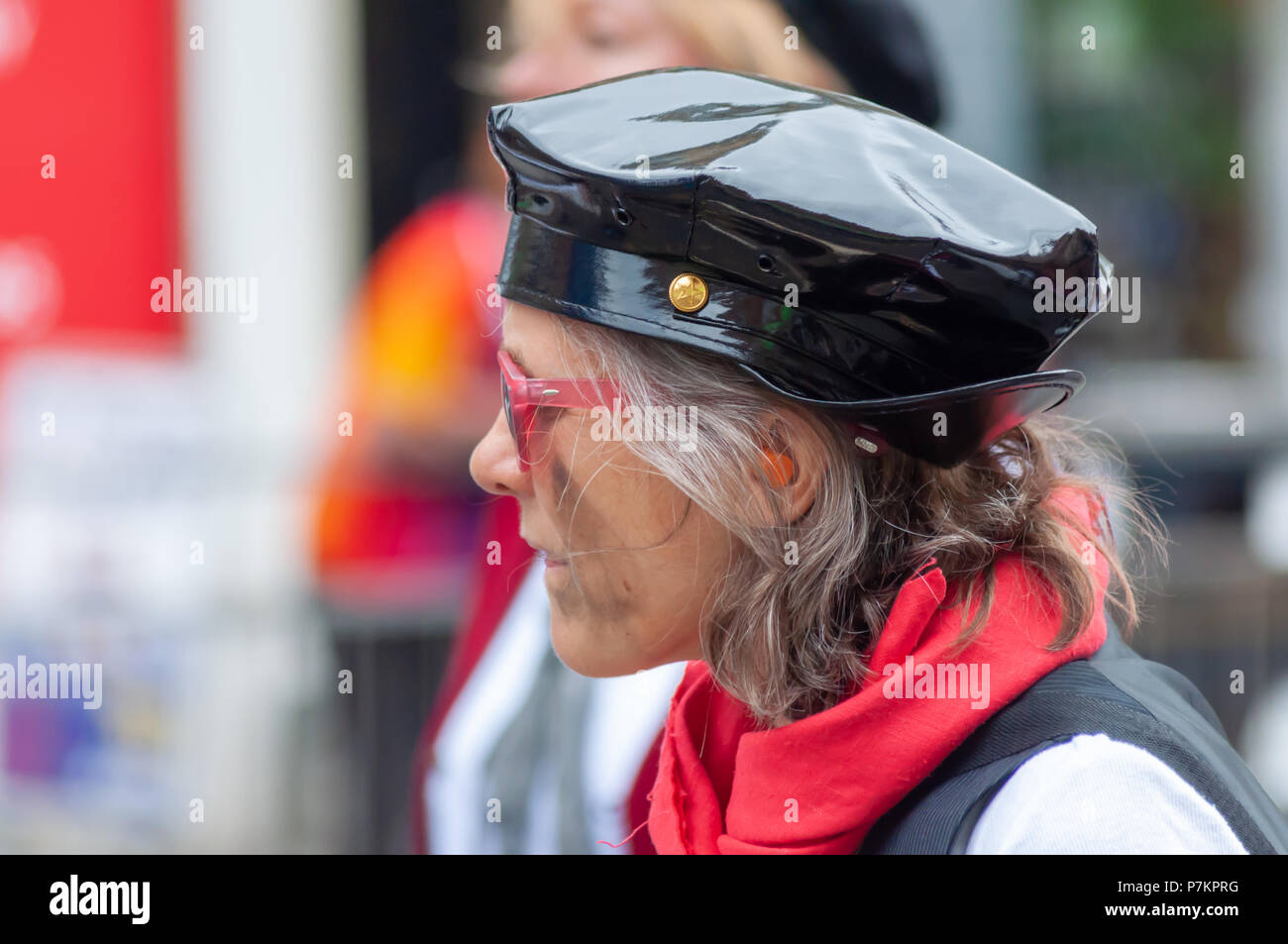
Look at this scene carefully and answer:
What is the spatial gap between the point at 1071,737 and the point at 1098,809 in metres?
0.09

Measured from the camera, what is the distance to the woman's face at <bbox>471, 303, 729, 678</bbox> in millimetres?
1566

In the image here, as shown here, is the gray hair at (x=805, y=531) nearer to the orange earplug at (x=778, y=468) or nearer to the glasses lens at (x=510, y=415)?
the orange earplug at (x=778, y=468)


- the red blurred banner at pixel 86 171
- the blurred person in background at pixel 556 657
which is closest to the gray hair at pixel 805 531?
the blurred person in background at pixel 556 657

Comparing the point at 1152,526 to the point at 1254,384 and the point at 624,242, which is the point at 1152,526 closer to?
the point at 624,242

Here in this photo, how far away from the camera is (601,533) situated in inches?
62.7

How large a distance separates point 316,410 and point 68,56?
205 cm

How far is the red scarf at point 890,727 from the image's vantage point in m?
1.40

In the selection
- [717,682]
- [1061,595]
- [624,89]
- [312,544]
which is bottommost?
[312,544]

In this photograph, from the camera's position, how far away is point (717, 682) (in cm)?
160

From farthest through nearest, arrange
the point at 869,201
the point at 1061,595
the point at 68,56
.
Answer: the point at 68,56, the point at 1061,595, the point at 869,201

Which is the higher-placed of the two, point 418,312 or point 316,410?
point 418,312

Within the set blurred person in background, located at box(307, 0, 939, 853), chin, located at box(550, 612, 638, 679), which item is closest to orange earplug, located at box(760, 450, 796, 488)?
chin, located at box(550, 612, 638, 679)

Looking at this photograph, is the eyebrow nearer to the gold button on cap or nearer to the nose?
the nose
